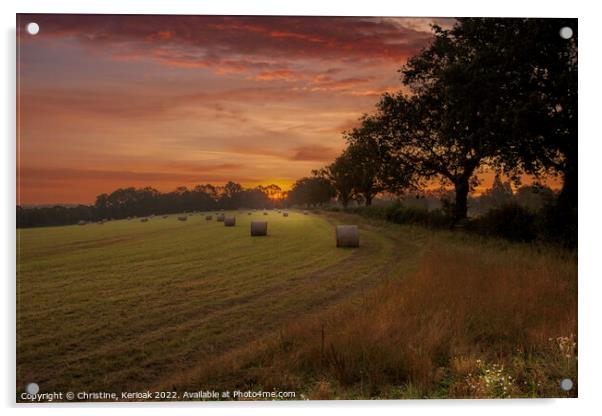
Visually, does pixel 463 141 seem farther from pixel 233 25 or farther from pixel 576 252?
pixel 233 25

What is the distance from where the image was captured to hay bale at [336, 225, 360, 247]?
14.9 m

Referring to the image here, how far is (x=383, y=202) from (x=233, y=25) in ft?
20.8

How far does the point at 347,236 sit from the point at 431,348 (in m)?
8.88

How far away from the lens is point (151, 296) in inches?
382

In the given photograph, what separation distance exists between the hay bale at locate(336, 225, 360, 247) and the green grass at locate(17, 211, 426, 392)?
28cm

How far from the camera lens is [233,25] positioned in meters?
7.72

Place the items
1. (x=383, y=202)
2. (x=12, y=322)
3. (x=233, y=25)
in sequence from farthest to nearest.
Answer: (x=383, y=202) < (x=233, y=25) < (x=12, y=322)

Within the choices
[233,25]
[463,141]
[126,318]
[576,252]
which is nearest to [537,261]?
[576,252]

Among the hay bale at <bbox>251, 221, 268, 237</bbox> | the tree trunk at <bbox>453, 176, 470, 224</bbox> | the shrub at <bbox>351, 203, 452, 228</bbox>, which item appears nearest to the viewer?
the tree trunk at <bbox>453, 176, 470, 224</bbox>

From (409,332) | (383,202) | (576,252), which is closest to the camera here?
(409,332)

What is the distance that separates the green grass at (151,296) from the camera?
6.41 meters

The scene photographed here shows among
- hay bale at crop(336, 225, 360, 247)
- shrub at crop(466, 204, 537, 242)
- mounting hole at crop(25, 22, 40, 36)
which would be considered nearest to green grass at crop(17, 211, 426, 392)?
hay bale at crop(336, 225, 360, 247)

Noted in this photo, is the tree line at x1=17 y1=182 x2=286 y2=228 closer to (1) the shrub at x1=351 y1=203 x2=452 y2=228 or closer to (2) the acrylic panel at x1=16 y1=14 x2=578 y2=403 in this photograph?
(2) the acrylic panel at x1=16 y1=14 x2=578 y2=403

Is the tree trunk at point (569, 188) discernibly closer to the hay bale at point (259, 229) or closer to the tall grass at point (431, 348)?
the tall grass at point (431, 348)
